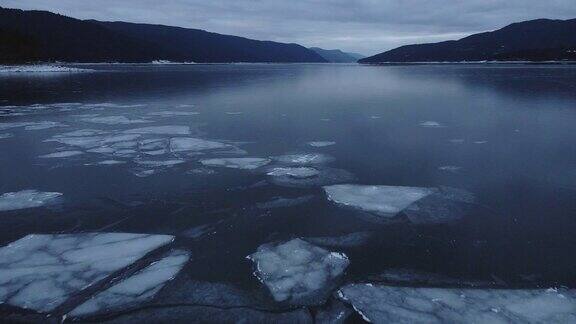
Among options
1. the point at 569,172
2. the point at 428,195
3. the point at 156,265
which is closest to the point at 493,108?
the point at 569,172

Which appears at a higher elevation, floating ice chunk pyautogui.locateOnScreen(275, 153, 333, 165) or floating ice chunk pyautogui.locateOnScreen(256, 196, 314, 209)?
Answer: floating ice chunk pyautogui.locateOnScreen(275, 153, 333, 165)

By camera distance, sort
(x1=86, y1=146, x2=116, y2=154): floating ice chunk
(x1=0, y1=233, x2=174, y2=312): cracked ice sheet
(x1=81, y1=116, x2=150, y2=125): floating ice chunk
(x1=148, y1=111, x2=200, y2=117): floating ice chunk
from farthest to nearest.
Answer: (x1=148, y1=111, x2=200, y2=117): floating ice chunk → (x1=81, y1=116, x2=150, y2=125): floating ice chunk → (x1=86, y1=146, x2=116, y2=154): floating ice chunk → (x1=0, y1=233, x2=174, y2=312): cracked ice sheet

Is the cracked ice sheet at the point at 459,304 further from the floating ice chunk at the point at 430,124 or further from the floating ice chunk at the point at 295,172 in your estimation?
the floating ice chunk at the point at 430,124

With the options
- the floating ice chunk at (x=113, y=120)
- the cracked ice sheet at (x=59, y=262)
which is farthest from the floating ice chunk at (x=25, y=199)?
the floating ice chunk at (x=113, y=120)

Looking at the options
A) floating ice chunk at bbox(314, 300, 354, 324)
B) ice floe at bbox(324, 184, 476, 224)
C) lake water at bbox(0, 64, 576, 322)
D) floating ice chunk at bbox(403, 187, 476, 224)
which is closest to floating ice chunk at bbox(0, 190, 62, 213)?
lake water at bbox(0, 64, 576, 322)

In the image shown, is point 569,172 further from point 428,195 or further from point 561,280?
point 561,280

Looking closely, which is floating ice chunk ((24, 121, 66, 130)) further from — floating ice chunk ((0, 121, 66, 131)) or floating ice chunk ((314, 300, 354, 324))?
floating ice chunk ((314, 300, 354, 324))

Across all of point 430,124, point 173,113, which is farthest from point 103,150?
point 430,124
